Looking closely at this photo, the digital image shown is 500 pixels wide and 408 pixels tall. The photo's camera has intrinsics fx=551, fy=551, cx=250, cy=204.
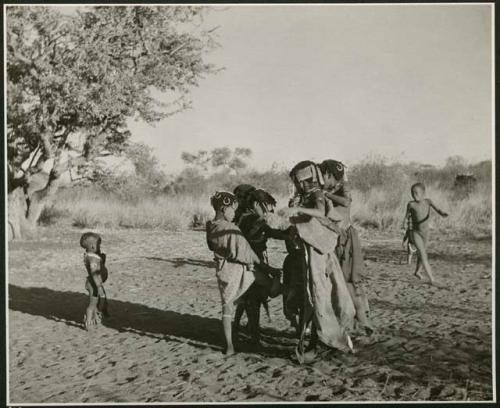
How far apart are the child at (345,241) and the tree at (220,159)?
1.24 meters

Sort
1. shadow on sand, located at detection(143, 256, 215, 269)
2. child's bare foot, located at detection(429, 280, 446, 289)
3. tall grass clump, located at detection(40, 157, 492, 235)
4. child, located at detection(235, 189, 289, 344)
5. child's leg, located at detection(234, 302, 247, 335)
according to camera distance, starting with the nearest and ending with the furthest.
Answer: child, located at detection(235, 189, 289, 344) < child's leg, located at detection(234, 302, 247, 335) < tall grass clump, located at detection(40, 157, 492, 235) < child's bare foot, located at detection(429, 280, 446, 289) < shadow on sand, located at detection(143, 256, 215, 269)

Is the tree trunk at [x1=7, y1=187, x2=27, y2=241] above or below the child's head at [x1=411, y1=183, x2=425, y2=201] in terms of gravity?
below

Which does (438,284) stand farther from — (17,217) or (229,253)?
(17,217)

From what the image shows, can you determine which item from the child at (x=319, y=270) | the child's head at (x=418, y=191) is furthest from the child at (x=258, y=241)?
the child's head at (x=418, y=191)

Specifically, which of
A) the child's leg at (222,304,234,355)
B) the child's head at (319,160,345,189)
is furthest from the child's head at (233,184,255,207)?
the child's leg at (222,304,234,355)

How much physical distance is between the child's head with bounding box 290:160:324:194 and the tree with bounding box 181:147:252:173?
4.95 ft

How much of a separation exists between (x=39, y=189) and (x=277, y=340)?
319 centimetres

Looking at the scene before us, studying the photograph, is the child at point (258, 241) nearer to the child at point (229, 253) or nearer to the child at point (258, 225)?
the child at point (258, 225)

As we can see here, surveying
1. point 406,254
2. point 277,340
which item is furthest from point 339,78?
point 277,340

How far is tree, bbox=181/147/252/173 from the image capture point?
17.6 ft

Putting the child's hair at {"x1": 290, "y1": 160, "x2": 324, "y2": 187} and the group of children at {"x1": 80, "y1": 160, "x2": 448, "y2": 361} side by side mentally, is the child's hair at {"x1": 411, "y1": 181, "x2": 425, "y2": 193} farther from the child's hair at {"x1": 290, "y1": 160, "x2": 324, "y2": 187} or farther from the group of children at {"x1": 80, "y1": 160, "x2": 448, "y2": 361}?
the child's hair at {"x1": 290, "y1": 160, "x2": 324, "y2": 187}

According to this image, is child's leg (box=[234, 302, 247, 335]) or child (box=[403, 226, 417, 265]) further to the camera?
child (box=[403, 226, 417, 265])

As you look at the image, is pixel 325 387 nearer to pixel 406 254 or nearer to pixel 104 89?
pixel 406 254

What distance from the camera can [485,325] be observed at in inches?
179
